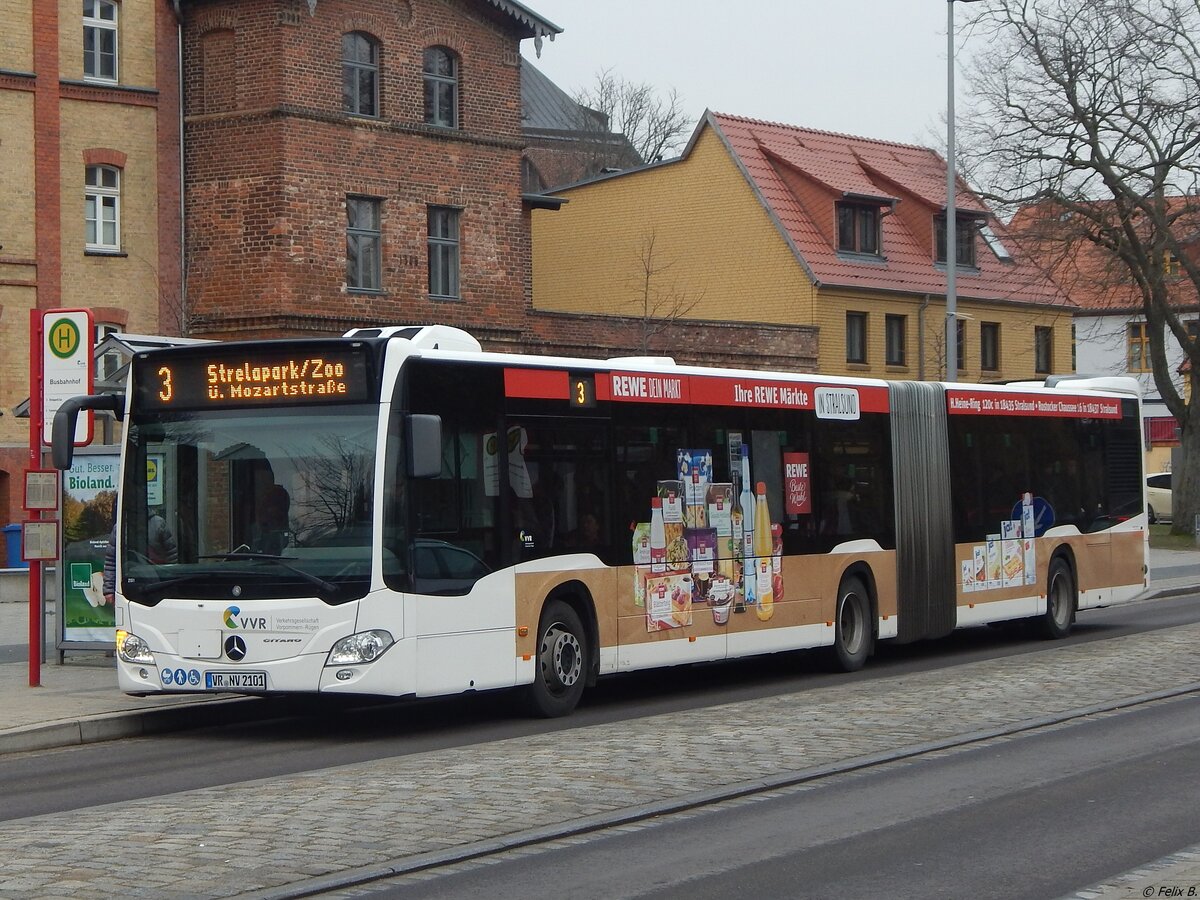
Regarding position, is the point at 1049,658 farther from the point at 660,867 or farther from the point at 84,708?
the point at 660,867

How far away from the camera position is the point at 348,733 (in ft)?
44.8

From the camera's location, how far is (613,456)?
14844 millimetres

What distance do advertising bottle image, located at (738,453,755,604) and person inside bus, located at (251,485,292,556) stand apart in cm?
495

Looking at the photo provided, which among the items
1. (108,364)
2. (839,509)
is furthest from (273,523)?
(839,509)

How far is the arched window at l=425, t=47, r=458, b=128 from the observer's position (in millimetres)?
36344

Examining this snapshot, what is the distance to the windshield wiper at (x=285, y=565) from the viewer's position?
1256cm

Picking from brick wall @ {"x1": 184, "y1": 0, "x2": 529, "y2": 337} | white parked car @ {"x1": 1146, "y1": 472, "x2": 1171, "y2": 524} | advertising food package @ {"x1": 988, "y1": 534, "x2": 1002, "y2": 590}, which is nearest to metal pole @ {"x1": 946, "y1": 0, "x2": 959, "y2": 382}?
brick wall @ {"x1": 184, "y1": 0, "x2": 529, "y2": 337}

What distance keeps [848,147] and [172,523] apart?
145 ft

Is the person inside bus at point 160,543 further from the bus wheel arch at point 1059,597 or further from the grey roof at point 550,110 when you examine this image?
the grey roof at point 550,110

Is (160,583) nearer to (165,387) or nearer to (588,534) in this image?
(165,387)

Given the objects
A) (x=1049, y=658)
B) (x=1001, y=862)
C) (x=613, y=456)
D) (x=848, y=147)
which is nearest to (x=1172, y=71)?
(x=848, y=147)

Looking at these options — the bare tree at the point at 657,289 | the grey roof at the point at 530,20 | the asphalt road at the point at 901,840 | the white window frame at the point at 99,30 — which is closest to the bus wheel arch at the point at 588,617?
the asphalt road at the point at 901,840

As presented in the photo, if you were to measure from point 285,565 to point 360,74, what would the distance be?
24020 millimetres

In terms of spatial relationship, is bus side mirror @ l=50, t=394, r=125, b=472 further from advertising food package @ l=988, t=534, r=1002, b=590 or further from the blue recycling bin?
the blue recycling bin
